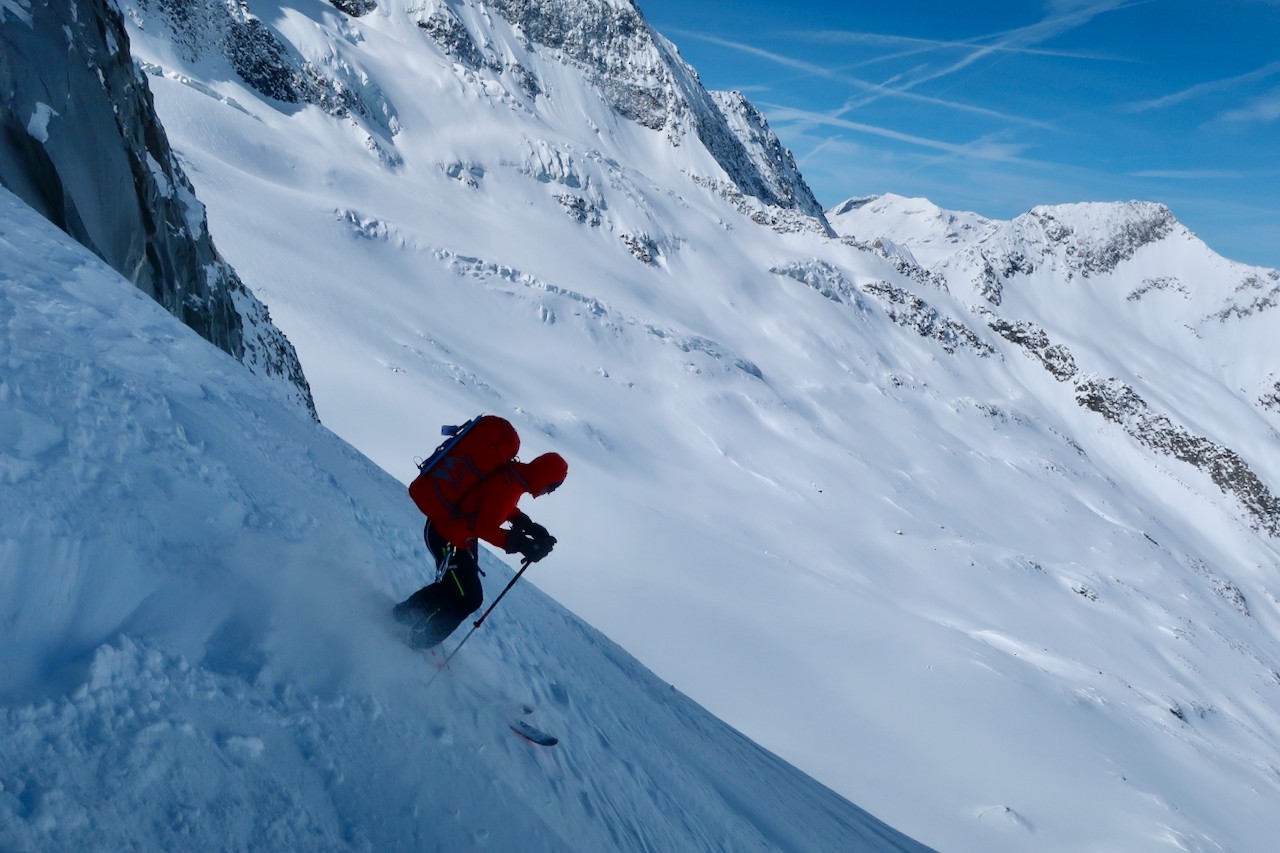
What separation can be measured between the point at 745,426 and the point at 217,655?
33.9 metres

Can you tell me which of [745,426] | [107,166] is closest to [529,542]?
[107,166]

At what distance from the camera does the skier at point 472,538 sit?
12.7 ft

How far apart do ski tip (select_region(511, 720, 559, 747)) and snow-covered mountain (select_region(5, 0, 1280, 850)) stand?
1.54 ft

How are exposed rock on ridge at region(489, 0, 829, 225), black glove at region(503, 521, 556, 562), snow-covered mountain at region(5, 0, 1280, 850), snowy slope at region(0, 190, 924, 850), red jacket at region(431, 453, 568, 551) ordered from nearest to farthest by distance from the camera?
snowy slope at region(0, 190, 924, 850) < red jacket at region(431, 453, 568, 551) < black glove at region(503, 521, 556, 562) < snow-covered mountain at region(5, 0, 1280, 850) < exposed rock on ridge at region(489, 0, 829, 225)

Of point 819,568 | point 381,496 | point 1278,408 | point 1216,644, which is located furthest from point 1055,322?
point 381,496

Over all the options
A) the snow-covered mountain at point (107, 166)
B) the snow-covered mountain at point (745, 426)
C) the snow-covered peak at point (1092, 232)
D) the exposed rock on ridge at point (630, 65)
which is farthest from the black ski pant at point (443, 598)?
the snow-covered peak at point (1092, 232)

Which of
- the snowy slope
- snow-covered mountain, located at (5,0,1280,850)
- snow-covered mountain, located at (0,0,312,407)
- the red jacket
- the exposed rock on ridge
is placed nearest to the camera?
the snowy slope

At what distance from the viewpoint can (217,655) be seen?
2.90m

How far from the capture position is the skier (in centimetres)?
387

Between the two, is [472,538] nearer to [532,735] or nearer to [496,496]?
[496,496]

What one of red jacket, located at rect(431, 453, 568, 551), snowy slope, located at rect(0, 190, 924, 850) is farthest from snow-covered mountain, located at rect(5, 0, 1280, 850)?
red jacket, located at rect(431, 453, 568, 551)

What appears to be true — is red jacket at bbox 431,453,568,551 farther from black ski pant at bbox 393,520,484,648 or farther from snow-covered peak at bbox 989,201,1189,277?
snow-covered peak at bbox 989,201,1189,277

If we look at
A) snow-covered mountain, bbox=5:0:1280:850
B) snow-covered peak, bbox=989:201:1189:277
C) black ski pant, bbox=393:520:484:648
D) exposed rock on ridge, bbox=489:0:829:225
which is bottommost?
black ski pant, bbox=393:520:484:648

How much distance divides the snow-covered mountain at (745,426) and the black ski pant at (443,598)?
1.21 feet
